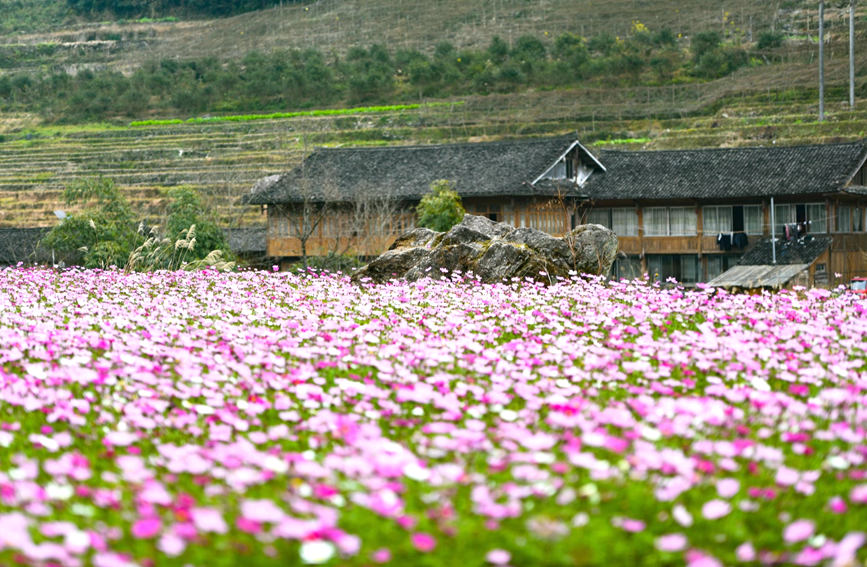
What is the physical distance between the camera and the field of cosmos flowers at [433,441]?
3010 millimetres

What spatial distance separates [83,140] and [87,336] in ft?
219

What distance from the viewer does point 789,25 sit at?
92.2 metres

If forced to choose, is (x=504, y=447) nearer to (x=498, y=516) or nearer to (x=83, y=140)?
(x=498, y=516)

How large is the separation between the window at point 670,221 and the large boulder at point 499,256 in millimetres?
24021

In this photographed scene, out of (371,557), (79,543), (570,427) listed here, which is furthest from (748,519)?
(79,543)

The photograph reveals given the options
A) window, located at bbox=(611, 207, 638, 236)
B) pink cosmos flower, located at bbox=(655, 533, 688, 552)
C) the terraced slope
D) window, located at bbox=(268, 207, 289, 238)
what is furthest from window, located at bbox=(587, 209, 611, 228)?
the terraced slope

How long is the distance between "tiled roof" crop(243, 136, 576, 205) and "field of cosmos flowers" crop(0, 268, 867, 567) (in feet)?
108

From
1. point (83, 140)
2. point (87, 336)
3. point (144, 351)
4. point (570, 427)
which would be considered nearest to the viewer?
point (570, 427)

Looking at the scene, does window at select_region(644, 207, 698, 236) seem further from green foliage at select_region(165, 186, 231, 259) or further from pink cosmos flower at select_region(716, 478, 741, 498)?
pink cosmos flower at select_region(716, 478, 741, 498)

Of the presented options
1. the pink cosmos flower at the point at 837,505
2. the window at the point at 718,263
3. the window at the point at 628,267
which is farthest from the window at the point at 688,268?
→ the pink cosmos flower at the point at 837,505

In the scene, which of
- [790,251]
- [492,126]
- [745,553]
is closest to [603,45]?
[492,126]

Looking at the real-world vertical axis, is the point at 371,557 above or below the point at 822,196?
above

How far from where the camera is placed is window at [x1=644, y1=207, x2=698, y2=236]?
133ft

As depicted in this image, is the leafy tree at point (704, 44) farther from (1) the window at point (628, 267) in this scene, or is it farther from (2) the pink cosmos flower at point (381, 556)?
(2) the pink cosmos flower at point (381, 556)
